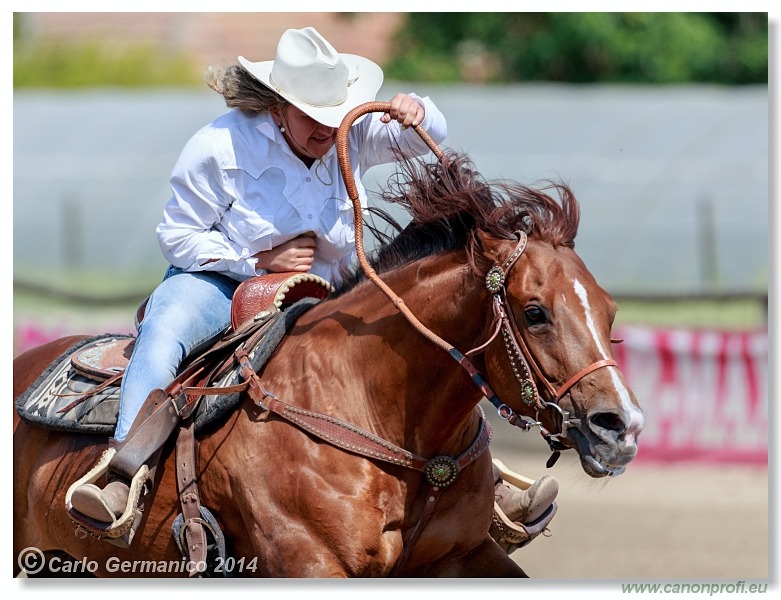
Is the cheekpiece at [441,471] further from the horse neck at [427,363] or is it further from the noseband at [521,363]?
the noseband at [521,363]

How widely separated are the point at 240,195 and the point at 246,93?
0.38 meters

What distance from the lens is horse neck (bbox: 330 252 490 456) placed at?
12.1 feet

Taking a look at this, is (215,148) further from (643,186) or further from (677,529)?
(643,186)

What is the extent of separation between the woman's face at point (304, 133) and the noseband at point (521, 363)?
0.98 metres

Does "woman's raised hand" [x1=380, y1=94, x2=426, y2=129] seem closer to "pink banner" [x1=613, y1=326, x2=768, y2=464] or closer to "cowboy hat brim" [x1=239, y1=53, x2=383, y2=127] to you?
"cowboy hat brim" [x1=239, y1=53, x2=383, y2=127]

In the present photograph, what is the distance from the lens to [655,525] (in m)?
8.55

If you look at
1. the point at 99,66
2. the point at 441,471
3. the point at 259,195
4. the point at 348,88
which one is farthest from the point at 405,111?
the point at 99,66

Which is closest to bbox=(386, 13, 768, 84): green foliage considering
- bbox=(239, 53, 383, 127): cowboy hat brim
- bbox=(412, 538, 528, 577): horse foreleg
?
bbox=(239, 53, 383, 127): cowboy hat brim

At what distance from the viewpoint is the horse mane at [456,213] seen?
362cm

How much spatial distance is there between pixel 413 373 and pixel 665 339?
7021 millimetres

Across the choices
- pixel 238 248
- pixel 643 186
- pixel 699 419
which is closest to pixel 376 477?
pixel 238 248

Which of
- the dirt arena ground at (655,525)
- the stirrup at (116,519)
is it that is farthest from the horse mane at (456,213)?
the dirt arena ground at (655,525)

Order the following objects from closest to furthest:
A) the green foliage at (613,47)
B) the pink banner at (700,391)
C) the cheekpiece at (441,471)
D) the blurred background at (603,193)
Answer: the cheekpiece at (441,471) → the blurred background at (603,193) → the pink banner at (700,391) → the green foliage at (613,47)

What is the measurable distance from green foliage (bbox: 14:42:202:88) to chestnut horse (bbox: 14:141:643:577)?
2027 centimetres
